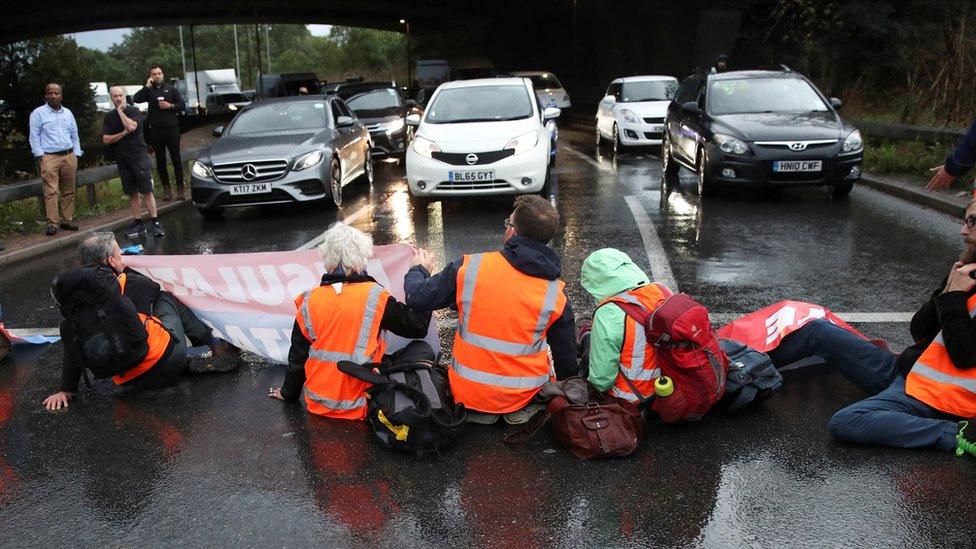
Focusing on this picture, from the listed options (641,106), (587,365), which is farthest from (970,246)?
(641,106)

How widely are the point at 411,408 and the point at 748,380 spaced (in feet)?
6.09

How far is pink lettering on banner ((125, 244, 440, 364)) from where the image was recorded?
5617 mm

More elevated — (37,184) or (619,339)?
(619,339)

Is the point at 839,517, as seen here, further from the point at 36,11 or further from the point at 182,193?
the point at 36,11

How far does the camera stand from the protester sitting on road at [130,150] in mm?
10898

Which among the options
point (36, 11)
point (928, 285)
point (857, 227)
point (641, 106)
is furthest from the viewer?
point (36, 11)

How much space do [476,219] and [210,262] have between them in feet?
18.3

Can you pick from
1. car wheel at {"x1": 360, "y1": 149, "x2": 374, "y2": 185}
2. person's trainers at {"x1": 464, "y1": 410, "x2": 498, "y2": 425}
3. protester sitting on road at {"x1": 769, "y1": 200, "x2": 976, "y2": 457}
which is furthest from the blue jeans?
car wheel at {"x1": 360, "y1": 149, "x2": 374, "y2": 185}

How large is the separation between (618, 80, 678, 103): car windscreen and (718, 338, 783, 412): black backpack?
15.2m

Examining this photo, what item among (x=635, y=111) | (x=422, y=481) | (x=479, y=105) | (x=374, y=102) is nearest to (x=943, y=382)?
(x=422, y=481)

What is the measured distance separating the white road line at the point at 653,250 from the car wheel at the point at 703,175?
40.1 inches

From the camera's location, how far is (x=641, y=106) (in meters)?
18.5

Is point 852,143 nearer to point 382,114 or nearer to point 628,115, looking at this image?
point 628,115

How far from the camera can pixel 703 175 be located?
11977mm
